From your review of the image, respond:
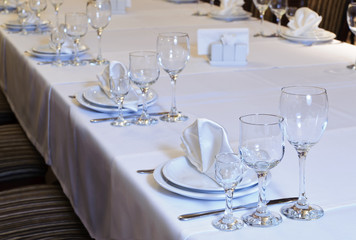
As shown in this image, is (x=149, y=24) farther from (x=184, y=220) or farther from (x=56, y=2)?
(x=184, y=220)

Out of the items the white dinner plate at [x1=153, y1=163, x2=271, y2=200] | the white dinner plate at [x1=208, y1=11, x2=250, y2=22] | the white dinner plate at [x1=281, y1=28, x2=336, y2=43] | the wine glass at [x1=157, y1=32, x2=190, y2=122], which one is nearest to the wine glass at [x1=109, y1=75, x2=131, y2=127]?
the wine glass at [x1=157, y1=32, x2=190, y2=122]

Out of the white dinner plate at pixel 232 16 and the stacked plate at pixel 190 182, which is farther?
the white dinner plate at pixel 232 16

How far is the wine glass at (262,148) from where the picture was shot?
1.15 metres

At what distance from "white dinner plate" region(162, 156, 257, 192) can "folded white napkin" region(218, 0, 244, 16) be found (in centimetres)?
239

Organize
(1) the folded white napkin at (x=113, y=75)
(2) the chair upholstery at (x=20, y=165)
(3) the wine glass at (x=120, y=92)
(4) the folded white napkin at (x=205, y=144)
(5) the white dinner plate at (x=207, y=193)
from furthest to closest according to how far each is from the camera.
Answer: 1. (2) the chair upholstery at (x=20, y=165)
2. (1) the folded white napkin at (x=113, y=75)
3. (3) the wine glass at (x=120, y=92)
4. (4) the folded white napkin at (x=205, y=144)
5. (5) the white dinner plate at (x=207, y=193)

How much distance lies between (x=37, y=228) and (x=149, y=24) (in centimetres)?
197

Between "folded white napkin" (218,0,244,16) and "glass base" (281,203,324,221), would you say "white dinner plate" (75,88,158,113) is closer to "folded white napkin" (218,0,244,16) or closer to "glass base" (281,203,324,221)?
"glass base" (281,203,324,221)

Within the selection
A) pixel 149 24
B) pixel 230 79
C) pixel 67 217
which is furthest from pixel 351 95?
pixel 149 24

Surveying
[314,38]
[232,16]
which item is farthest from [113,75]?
[232,16]

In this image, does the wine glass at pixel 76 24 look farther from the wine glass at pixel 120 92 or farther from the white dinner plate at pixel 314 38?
the white dinner plate at pixel 314 38

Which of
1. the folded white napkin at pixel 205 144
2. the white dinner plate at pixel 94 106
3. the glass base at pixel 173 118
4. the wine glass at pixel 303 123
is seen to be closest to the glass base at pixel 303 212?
the wine glass at pixel 303 123

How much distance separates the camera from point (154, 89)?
223cm

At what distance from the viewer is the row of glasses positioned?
3.81 feet

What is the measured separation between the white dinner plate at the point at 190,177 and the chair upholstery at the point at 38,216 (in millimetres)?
589
